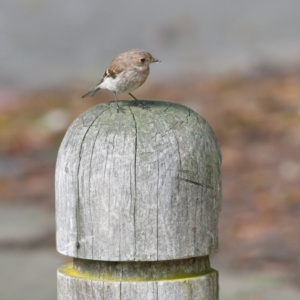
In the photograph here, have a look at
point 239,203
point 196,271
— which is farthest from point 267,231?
point 196,271

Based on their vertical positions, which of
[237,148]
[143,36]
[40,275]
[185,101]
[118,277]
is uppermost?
[143,36]

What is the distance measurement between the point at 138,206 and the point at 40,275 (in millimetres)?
4180

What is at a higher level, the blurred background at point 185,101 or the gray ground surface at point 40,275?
the blurred background at point 185,101

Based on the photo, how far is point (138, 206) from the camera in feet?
9.16

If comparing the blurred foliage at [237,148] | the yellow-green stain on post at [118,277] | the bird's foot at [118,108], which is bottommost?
the yellow-green stain on post at [118,277]

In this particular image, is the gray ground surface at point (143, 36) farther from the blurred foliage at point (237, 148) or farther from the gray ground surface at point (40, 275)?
the gray ground surface at point (40, 275)

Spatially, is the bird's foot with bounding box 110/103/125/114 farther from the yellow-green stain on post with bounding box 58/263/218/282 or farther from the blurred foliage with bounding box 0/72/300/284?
the blurred foliage with bounding box 0/72/300/284

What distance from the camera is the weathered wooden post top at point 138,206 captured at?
2803 mm

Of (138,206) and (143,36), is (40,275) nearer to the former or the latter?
(138,206)

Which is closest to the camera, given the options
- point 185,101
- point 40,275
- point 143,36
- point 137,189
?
point 137,189

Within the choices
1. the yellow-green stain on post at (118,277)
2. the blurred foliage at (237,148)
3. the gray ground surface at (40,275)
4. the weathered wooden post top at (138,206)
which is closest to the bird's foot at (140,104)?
the weathered wooden post top at (138,206)

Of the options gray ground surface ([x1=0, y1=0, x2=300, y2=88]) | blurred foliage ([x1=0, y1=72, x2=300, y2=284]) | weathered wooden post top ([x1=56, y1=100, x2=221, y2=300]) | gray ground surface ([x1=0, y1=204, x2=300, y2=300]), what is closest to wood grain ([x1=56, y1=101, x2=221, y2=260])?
weathered wooden post top ([x1=56, y1=100, x2=221, y2=300])

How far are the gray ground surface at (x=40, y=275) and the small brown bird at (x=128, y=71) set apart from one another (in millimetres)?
2130

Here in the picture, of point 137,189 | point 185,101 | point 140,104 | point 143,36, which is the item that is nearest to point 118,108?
point 140,104
